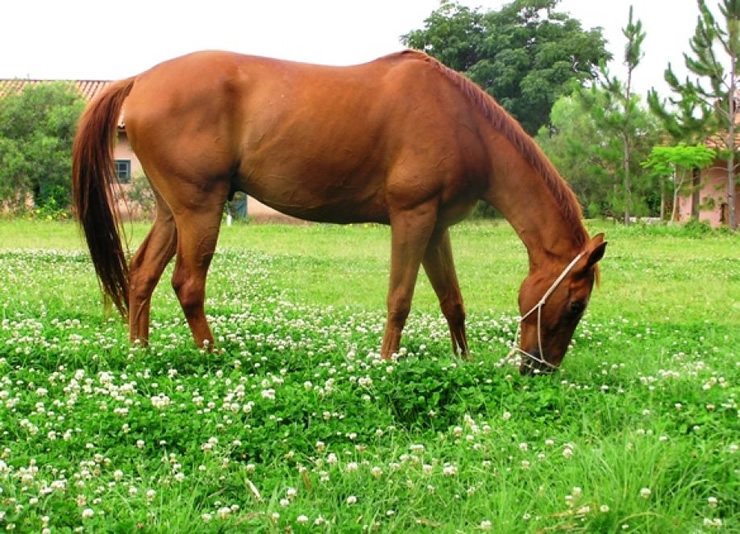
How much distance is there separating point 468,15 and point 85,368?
4843cm

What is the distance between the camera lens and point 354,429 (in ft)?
15.0

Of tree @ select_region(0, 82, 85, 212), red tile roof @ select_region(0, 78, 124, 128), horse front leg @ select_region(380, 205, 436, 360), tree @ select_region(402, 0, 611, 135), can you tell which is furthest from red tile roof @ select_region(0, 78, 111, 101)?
horse front leg @ select_region(380, 205, 436, 360)

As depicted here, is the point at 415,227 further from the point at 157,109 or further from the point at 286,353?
the point at 157,109

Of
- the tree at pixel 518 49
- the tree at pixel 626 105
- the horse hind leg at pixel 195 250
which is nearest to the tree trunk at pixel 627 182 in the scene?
the tree at pixel 626 105

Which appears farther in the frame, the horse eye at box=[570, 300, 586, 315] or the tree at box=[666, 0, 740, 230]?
the tree at box=[666, 0, 740, 230]

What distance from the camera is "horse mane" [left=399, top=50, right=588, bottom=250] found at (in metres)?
6.19

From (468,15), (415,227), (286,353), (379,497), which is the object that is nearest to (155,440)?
(379,497)

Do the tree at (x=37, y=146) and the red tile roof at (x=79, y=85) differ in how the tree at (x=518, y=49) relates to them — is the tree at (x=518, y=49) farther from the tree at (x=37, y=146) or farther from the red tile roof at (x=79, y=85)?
the tree at (x=37, y=146)

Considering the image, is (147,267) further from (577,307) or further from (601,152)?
(601,152)

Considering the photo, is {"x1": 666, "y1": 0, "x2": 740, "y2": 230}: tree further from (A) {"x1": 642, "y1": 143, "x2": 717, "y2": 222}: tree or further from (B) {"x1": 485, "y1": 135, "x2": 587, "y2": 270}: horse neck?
(B) {"x1": 485, "y1": 135, "x2": 587, "y2": 270}: horse neck

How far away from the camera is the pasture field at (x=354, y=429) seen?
342 cm

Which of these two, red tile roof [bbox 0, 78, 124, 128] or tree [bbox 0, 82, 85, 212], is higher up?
red tile roof [bbox 0, 78, 124, 128]

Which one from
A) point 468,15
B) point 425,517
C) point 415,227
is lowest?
point 425,517

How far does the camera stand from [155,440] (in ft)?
14.2
